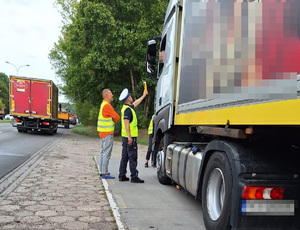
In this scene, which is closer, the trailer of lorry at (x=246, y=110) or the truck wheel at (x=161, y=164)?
the trailer of lorry at (x=246, y=110)

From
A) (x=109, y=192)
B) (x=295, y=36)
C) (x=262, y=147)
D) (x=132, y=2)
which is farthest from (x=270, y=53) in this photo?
(x=132, y=2)

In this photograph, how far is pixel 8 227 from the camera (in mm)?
3605

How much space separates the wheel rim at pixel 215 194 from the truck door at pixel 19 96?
17.5m

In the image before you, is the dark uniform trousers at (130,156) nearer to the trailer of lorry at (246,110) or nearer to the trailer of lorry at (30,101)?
the trailer of lorry at (246,110)

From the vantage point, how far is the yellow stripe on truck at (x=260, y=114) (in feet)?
6.93

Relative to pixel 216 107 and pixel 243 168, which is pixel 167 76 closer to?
pixel 216 107

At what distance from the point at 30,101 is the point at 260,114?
1850 cm

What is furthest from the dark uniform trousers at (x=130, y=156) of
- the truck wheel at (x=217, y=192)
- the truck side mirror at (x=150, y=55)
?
the truck wheel at (x=217, y=192)

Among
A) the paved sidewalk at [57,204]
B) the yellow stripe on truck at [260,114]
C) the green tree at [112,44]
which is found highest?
the green tree at [112,44]

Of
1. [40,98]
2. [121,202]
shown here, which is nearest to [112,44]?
[40,98]

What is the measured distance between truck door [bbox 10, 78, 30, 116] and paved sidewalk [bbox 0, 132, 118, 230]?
43.3ft

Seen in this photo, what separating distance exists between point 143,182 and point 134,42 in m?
12.2

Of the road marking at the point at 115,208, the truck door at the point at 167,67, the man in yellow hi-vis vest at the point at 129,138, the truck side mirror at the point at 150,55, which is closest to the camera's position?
the road marking at the point at 115,208

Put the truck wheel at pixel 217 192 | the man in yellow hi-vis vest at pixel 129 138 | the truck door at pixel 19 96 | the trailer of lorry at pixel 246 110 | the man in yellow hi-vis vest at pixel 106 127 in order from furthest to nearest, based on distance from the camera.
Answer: the truck door at pixel 19 96 < the man in yellow hi-vis vest at pixel 106 127 < the man in yellow hi-vis vest at pixel 129 138 < the truck wheel at pixel 217 192 < the trailer of lorry at pixel 246 110
